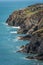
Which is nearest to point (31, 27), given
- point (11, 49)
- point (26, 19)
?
point (26, 19)

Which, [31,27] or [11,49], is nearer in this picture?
[11,49]

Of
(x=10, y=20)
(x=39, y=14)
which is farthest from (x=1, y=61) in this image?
(x=10, y=20)

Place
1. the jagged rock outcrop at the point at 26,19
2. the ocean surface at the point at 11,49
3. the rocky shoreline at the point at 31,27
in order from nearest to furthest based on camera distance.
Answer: the ocean surface at the point at 11,49 → the rocky shoreline at the point at 31,27 → the jagged rock outcrop at the point at 26,19

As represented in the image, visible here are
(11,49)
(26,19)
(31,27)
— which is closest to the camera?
(11,49)

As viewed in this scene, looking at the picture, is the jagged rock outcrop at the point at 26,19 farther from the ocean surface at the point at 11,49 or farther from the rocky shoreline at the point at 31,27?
the ocean surface at the point at 11,49

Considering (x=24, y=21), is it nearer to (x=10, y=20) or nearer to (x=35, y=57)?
(x=10, y=20)

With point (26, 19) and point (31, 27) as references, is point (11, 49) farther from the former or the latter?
point (26, 19)

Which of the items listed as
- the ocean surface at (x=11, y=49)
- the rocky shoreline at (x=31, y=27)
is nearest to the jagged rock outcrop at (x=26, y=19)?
the rocky shoreline at (x=31, y=27)

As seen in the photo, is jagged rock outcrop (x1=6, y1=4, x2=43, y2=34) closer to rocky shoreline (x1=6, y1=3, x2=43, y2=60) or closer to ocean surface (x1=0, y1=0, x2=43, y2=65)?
rocky shoreline (x1=6, y1=3, x2=43, y2=60)

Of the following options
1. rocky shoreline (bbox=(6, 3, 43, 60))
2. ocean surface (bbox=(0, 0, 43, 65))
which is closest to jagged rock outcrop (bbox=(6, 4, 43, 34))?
rocky shoreline (bbox=(6, 3, 43, 60))
